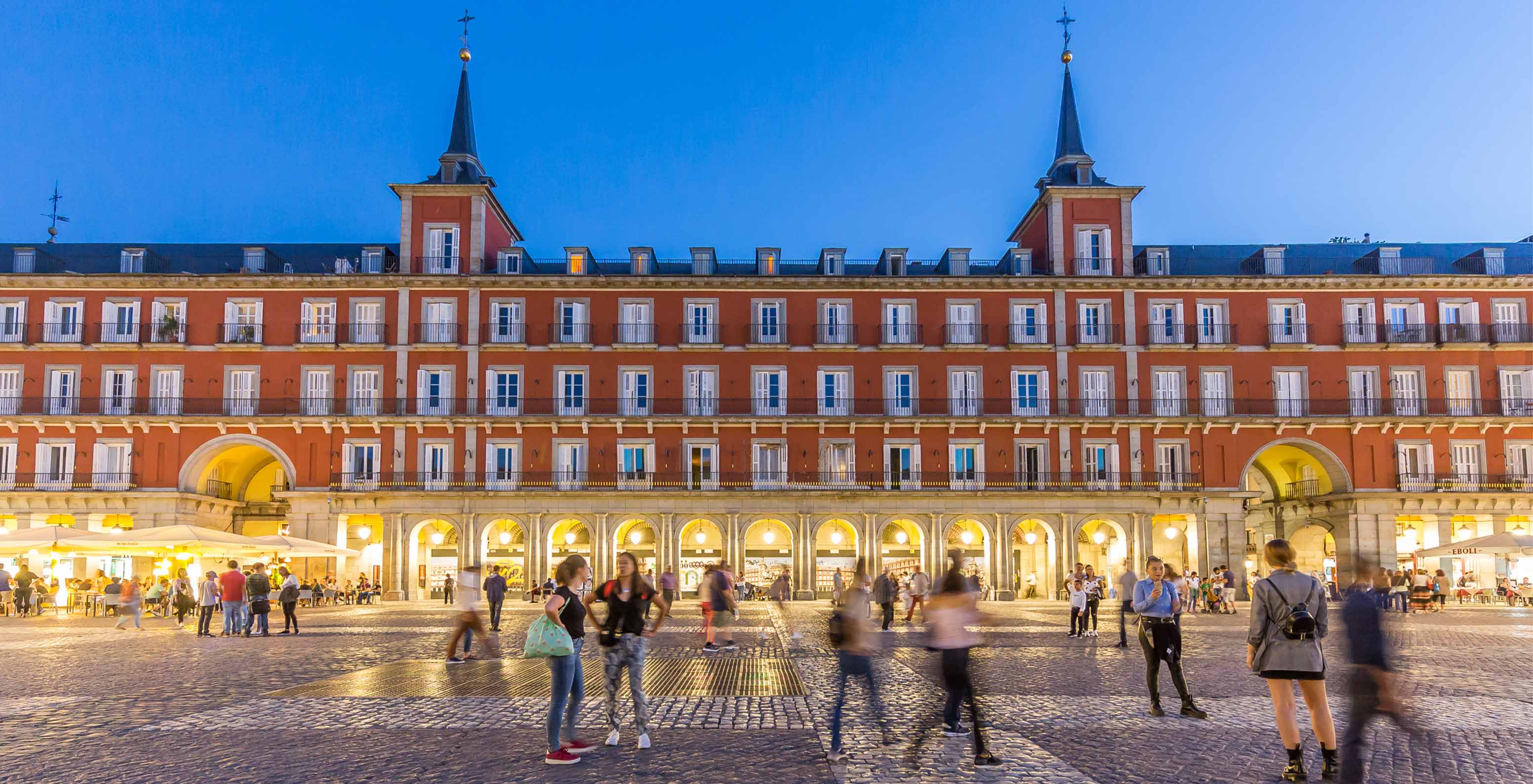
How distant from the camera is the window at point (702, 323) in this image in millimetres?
47344

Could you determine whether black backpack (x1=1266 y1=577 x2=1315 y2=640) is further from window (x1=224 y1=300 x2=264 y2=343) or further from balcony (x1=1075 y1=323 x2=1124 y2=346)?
window (x1=224 y1=300 x2=264 y2=343)

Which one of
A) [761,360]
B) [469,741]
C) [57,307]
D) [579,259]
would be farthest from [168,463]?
[469,741]

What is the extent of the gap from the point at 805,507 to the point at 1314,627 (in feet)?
125

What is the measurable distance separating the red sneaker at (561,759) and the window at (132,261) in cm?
4648

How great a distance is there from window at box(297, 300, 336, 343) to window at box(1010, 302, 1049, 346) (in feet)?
87.2

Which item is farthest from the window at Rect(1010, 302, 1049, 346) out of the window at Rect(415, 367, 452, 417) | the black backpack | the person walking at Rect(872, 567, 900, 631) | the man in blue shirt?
the black backpack

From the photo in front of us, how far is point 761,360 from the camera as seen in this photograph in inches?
1866

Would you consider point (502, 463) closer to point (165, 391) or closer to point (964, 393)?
point (165, 391)

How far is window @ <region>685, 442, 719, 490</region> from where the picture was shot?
46.4 metres

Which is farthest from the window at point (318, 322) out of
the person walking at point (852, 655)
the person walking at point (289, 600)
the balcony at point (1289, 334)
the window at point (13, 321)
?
the person walking at point (852, 655)

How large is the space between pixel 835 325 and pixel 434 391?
15.9 meters

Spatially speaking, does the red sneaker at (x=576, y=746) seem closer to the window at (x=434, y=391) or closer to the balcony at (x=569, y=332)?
the balcony at (x=569, y=332)

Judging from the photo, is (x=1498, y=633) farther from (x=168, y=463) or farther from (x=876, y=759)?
(x=168, y=463)

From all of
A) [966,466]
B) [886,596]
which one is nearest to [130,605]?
[886,596]
